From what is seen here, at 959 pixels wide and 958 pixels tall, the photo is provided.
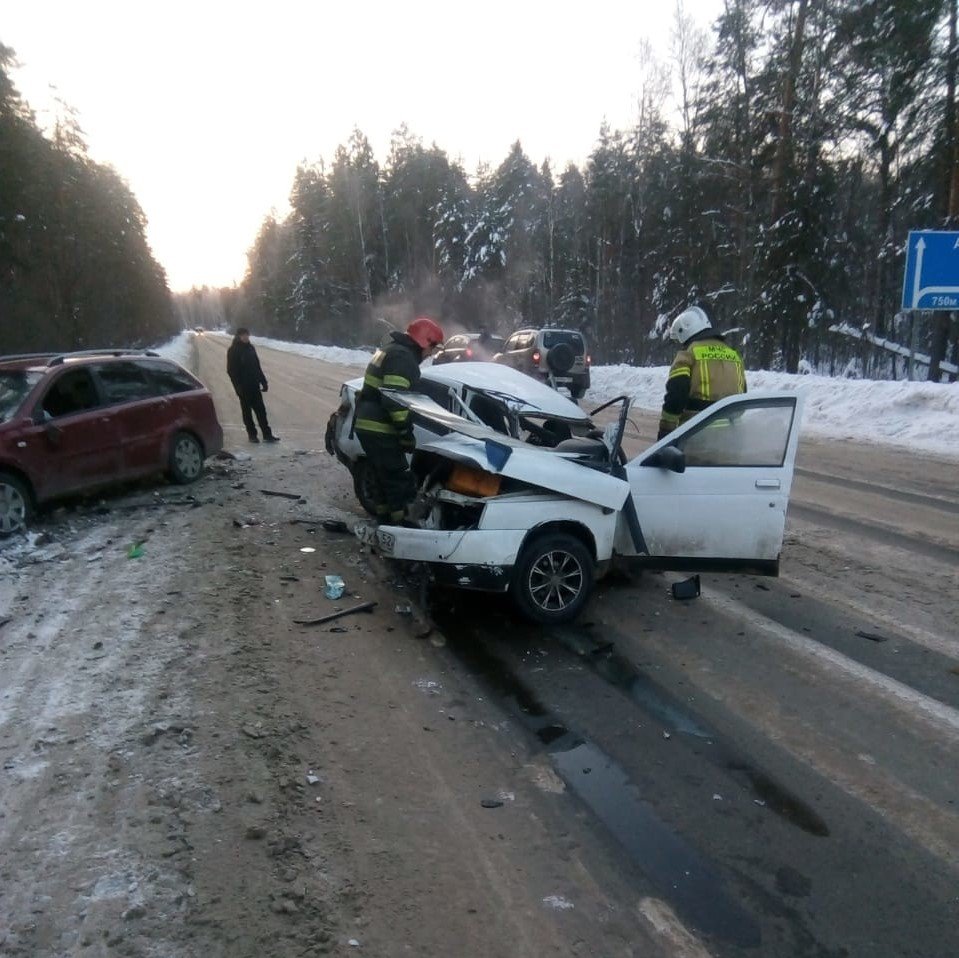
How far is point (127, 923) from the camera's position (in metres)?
2.59

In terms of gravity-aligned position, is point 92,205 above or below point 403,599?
above

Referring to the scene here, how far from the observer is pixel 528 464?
505 cm

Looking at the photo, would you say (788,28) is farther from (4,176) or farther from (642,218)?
(4,176)

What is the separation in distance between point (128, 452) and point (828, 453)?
10.2 m

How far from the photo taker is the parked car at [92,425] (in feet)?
24.0

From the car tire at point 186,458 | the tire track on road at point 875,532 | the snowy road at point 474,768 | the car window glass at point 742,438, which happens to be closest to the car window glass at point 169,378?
the car tire at point 186,458

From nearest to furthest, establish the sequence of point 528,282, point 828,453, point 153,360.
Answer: point 153,360, point 828,453, point 528,282

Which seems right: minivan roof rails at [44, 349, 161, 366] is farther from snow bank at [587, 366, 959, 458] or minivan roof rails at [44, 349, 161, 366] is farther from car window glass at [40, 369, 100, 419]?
snow bank at [587, 366, 959, 458]

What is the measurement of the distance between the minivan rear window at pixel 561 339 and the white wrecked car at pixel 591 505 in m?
15.8

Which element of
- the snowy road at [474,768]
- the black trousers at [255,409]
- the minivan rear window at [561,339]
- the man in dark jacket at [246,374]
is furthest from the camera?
the minivan rear window at [561,339]

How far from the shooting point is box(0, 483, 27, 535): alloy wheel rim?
280 inches

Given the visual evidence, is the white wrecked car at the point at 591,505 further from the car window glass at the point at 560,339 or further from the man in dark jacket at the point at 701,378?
the car window glass at the point at 560,339

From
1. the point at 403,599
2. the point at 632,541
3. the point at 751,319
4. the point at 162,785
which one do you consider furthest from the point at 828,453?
the point at 751,319

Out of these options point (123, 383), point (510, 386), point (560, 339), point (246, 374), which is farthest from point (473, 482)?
point (560, 339)
